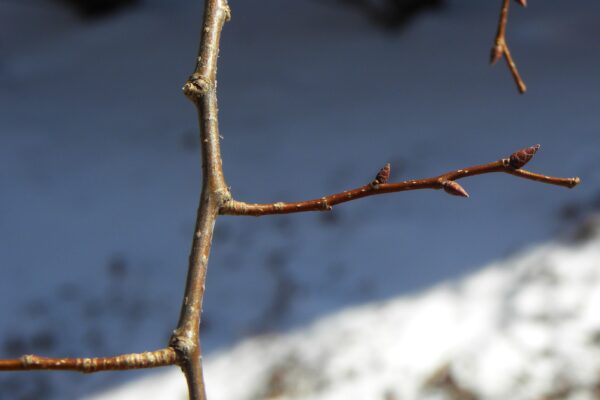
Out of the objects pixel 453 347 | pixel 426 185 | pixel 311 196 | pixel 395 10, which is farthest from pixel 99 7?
pixel 426 185

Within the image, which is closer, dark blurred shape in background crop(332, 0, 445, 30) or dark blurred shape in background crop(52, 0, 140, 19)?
dark blurred shape in background crop(332, 0, 445, 30)

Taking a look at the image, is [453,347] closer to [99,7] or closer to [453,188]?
[453,188]

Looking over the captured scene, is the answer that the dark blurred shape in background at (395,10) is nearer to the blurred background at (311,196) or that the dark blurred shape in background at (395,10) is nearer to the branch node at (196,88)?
the blurred background at (311,196)

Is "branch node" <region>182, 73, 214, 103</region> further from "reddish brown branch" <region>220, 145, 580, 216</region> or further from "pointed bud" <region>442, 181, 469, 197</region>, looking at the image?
"pointed bud" <region>442, 181, 469, 197</region>

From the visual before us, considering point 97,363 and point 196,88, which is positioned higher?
point 196,88

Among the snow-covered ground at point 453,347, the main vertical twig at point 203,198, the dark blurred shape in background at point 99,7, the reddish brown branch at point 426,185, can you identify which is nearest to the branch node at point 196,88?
the main vertical twig at point 203,198

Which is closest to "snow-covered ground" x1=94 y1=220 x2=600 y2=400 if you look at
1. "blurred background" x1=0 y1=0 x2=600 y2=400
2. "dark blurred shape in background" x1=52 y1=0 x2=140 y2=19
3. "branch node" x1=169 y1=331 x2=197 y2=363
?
"blurred background" x1=0 y1=0 x2=600 y2=400

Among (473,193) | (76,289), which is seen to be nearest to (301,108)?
(473,193)
